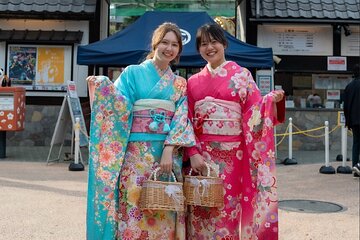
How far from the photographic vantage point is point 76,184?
6426 mm

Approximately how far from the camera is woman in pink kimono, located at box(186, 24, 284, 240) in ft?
9.23

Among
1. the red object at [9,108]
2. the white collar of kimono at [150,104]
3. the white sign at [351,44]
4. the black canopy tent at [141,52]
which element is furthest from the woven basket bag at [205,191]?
the white sign at [351,44]

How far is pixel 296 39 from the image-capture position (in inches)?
427

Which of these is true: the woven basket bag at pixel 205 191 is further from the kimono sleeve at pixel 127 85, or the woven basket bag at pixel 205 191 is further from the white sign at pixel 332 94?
the white sign at pixel 332 94

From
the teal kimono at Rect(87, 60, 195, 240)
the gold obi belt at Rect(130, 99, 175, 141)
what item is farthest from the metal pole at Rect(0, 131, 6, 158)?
the gold obi belt at Rect(130, 99, 175, 141)

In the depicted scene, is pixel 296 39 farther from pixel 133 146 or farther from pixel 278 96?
pixel 133 146

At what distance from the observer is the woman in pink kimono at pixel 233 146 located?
2.81 metres

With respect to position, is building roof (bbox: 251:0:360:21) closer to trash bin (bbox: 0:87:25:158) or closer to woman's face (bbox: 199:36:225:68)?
trash bin (bbox: 0:87:25:158)

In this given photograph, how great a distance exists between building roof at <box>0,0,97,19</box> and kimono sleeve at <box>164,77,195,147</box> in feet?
25.9

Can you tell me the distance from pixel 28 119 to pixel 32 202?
5.83 metres

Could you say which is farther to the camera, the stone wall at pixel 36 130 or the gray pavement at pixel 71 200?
the stone wall at pixel 36 130

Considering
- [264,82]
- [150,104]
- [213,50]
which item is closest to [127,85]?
[150,104]

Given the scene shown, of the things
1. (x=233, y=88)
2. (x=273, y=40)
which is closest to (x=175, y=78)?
(x=233, y=88)

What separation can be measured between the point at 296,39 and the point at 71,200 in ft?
24.1
